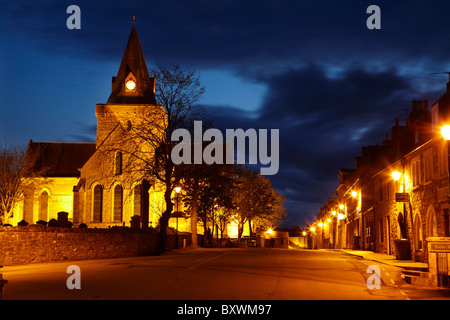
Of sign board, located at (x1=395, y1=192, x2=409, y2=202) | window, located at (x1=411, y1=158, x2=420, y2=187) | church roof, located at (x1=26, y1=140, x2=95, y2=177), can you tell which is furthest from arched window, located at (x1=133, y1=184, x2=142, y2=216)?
sign board, located at (x1=395, y1=192, x2=409, y2=202)

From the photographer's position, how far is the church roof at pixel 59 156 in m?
75.3

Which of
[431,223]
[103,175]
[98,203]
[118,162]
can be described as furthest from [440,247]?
[98,203]

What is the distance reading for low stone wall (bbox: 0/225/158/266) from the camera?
2761 centimetres

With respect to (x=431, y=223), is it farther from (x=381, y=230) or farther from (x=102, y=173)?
(x=102, y=173)

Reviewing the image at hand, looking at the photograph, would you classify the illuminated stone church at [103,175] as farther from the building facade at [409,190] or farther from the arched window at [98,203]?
the building facade at [409,190]

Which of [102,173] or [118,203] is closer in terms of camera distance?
[102,173]

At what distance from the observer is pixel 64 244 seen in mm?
30438

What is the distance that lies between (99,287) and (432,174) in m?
20.0

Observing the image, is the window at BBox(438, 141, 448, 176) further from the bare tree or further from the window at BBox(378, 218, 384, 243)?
the bare tree

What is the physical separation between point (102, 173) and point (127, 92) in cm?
1204

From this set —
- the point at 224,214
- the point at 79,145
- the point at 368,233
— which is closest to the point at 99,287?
the point at 368,233
